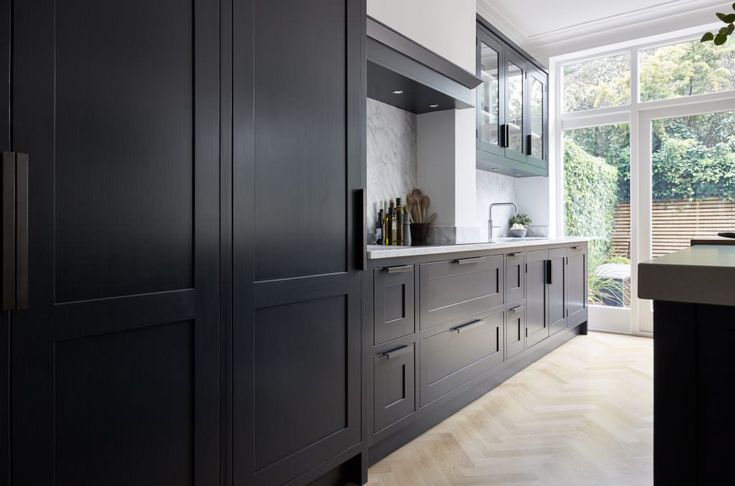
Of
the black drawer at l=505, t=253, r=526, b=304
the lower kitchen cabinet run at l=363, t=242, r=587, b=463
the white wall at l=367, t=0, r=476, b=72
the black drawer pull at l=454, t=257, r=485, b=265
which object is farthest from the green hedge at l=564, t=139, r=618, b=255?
the black drawer pull at l=454, t=257, r=485, b=265

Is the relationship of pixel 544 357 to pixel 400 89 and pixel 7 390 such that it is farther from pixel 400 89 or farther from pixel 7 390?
pixel 7 390

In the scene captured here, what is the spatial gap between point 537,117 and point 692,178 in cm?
137

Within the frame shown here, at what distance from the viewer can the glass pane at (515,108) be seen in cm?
407

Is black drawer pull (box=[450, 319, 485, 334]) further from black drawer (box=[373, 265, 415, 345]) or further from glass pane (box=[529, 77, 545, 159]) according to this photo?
glass pane (box=[529, 77, 545, 159])

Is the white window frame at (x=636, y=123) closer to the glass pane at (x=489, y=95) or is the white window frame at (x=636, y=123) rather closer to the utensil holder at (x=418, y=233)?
the glass pane at (x=489, y=95)

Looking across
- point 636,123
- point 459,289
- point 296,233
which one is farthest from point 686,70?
point 296,233

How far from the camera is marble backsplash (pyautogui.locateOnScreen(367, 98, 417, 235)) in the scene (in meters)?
3.16

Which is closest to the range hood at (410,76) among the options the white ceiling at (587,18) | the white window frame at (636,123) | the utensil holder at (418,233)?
the utensil holder at (418,233)

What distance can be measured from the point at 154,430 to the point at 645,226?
4.46 metres

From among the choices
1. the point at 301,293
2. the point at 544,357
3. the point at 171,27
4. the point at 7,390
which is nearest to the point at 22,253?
the point at 7,390

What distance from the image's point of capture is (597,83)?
15.7ft

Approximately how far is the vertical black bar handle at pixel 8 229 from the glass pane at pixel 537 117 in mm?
4118

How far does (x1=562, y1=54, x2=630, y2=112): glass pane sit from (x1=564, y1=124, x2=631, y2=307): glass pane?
233 millimetres

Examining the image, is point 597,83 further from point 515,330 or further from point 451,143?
point 515,330
